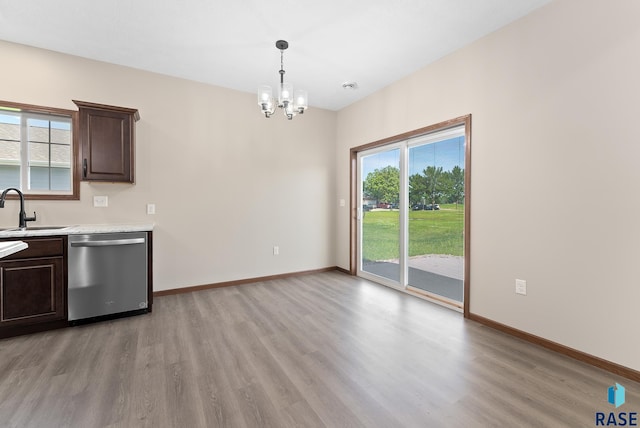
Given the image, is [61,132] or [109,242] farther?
[61,132]

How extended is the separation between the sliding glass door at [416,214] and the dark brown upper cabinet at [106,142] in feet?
10.5

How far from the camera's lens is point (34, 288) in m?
2.58

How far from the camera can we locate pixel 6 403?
5.44 feet

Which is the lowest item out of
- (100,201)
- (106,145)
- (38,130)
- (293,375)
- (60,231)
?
(293,375)

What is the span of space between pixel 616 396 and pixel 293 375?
6.56ft

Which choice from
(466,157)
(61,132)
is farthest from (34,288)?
(466,157)

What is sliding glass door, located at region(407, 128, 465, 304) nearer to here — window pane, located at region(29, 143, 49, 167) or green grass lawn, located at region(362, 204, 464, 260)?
green grass lawn, located at region(362, 204, 464, 260)

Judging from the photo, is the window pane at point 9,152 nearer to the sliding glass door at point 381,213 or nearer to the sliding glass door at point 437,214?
the sliding glass door at point 381,213

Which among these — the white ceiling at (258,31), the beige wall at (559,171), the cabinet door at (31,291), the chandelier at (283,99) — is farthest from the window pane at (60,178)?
the beige wall at (559,171)

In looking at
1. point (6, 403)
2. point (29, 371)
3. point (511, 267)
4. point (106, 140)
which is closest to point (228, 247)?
point (106, 140)

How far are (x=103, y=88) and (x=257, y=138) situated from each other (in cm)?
189

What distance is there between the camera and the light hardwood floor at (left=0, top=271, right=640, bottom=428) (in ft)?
5.16

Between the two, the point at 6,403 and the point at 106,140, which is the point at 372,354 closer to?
the point at 6,403

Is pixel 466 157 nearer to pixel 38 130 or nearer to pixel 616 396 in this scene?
pixel 616 396
